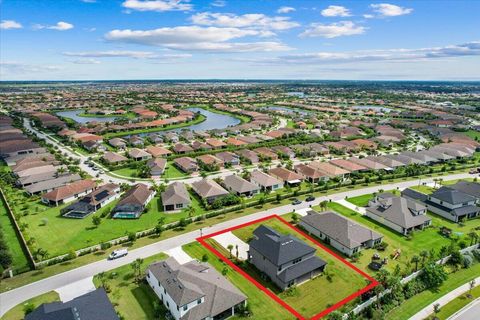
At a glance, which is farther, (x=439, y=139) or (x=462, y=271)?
(x=439, y=139)

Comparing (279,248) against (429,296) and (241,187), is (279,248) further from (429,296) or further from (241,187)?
(241,187)

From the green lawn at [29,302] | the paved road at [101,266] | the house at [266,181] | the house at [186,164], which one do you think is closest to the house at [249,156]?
the house at [186,164]

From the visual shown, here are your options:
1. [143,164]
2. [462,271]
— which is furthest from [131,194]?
[462,271]

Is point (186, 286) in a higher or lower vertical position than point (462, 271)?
higher

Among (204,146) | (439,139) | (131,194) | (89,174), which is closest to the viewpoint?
(131,194)

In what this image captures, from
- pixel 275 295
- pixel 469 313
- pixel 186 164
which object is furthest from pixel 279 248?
pixel 186 164

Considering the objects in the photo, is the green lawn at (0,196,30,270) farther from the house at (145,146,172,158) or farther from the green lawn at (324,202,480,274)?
the green lawn at (324,202,480,274)

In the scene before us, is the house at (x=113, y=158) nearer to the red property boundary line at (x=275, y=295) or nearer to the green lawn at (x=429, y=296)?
the red property boundary line at (x=275, y=295)

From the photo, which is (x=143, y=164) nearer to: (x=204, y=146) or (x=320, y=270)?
(x=204, y=146)
